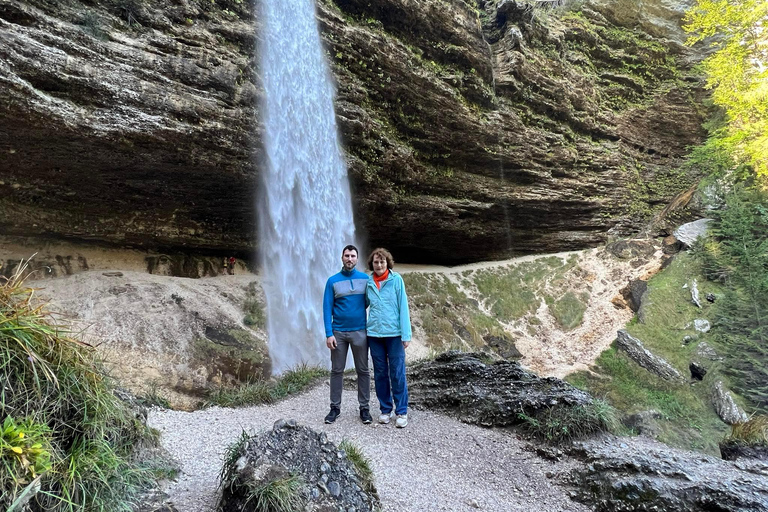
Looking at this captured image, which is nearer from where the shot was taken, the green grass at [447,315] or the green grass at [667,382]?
the green grass at [667,382]

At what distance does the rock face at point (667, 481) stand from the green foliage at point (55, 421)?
366 cm

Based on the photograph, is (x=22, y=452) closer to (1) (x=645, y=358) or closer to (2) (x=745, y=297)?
(2) (x=745, y=297)

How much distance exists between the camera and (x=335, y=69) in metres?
13.3

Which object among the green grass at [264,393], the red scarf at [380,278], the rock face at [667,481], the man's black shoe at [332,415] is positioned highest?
the red scarf at [380,278]

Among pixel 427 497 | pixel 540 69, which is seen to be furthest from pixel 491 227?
pixel 427 497

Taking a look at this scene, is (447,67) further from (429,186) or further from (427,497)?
(427,497)

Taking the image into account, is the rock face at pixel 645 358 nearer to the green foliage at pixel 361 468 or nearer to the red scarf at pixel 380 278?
the red scarf at pixel 380 278

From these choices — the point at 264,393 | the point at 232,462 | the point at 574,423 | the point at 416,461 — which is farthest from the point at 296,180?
the point at 232,462

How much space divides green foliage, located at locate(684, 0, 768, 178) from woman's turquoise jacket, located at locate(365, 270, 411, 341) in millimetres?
15723

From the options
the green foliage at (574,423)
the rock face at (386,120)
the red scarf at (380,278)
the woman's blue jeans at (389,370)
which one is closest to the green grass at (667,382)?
the green foliage at (574,423)

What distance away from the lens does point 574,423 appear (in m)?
4.49

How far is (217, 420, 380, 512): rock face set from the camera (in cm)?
259

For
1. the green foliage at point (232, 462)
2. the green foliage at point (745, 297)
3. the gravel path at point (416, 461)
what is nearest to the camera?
the green foliage at point (232, 462)

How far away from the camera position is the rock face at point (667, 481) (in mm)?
3158
